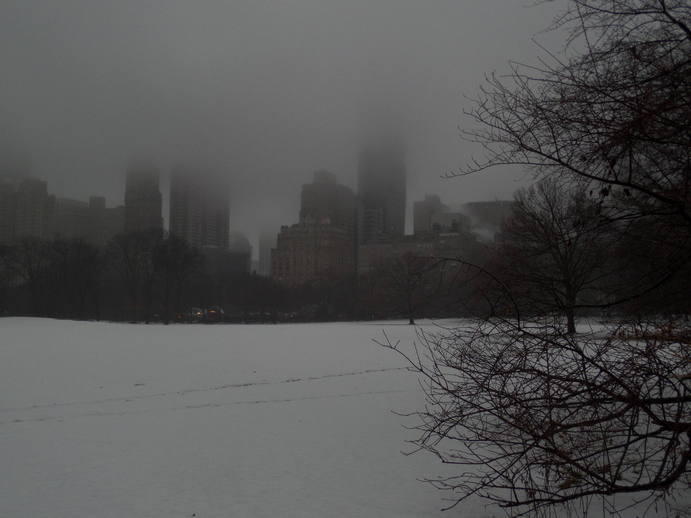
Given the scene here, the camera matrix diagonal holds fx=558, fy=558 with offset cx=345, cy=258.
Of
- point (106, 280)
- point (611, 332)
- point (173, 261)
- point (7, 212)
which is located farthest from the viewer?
point (7, 212)

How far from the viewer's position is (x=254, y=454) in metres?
8.66

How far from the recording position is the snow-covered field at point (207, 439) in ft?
21.8

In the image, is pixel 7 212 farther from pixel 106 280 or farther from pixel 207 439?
pixel 207 439

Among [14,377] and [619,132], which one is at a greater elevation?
[619,132]

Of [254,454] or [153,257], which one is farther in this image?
[153,257]

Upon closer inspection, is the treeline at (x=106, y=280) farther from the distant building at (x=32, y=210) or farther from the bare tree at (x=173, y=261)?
the distant building at (x=32, y=210)

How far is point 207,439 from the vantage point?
9531mm

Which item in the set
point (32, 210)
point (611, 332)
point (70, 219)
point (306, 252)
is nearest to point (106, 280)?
point (32, 210)

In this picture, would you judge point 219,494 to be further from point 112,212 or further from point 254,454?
point 112,212

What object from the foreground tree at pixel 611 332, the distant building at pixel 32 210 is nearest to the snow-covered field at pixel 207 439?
the foreground tree at pixel 611 332

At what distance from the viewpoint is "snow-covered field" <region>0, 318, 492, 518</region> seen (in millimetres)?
6633

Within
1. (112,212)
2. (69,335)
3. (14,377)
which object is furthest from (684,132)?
(112,212)

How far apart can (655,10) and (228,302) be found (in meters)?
83.5

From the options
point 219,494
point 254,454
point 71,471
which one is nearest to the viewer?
point 219,494
